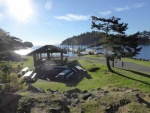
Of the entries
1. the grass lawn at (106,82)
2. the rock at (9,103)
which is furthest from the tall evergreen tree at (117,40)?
the rock at (9,103)

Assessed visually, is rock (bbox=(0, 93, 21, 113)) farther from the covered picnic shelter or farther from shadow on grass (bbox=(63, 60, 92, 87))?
the covered picnic shelter

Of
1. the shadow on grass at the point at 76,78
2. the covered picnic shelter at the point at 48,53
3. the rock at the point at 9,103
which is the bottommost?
the shadow on grass at the point at 76,78

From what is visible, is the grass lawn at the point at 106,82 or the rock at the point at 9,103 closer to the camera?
the rock at the point at 9,103

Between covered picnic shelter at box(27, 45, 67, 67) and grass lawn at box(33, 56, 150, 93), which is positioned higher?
covered picnic shelter at box(27, 45, 67, 67)

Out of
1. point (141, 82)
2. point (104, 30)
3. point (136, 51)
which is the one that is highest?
point (104, 30)

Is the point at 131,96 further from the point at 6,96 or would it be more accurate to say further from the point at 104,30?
the point at 104,30

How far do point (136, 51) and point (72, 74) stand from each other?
9.83m

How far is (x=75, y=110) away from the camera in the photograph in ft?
40.8

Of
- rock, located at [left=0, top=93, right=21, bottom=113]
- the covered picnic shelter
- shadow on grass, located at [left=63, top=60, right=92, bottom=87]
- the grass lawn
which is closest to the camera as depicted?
rock, located at [left=0, top=93, right=21, bottom=113]

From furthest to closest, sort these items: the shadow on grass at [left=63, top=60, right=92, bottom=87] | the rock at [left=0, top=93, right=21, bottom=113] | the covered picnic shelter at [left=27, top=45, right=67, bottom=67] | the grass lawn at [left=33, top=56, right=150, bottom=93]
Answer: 1. the covered picnic shelter at [left=27, top=45, right=67, bottom=67]
2. the shadow on grass at [left=63, top=60, right=92, bottom=87]
3. the grass lawn at [left=33, top=56, right=150, bottom=93]
4. the rock at [left=0, top=93, right=21, bottom=113]

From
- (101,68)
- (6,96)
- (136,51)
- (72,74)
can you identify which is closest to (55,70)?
(72,74)

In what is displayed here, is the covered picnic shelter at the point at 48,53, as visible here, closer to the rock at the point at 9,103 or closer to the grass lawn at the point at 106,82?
the grass lawn at the point at 106,82

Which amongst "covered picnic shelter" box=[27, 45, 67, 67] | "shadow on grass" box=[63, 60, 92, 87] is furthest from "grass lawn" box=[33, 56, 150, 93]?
"covered picnic shelter" box=[27, 45, 67, 67]

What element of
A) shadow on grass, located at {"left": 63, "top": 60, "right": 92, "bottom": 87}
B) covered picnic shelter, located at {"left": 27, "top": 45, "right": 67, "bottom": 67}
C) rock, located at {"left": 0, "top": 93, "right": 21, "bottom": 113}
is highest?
covered picnic shelter, located at {"left": 27, "top": 45, "right": 67, "bottom": 67}
